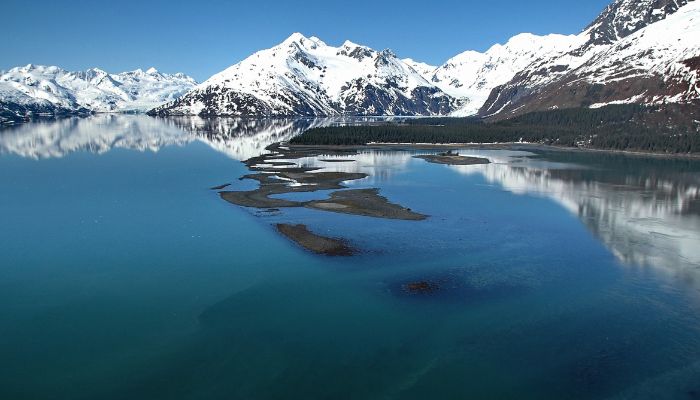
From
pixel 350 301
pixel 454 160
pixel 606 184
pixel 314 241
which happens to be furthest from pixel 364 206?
pixel 454 160

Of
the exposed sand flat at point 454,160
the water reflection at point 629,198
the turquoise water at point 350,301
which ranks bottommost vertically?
the turquoise water at point 350,301

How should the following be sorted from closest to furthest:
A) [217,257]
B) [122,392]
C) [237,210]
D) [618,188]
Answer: [122,392] → [217,257] → [237,210] → [618,188]

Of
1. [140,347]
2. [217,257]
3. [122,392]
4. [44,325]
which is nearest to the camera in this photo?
[122,392]

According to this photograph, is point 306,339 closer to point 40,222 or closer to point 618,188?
point 40,222

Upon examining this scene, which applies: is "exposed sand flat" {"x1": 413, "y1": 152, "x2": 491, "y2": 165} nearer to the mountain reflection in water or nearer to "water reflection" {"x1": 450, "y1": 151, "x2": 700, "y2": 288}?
the mountain reflection in water

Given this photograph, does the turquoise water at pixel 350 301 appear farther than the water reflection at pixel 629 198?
No

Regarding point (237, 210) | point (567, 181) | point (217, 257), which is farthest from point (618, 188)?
point (217, 257)

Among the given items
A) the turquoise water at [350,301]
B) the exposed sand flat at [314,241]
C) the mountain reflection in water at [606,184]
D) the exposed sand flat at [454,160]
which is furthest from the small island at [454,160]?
the exposed sand flat at [314,241]

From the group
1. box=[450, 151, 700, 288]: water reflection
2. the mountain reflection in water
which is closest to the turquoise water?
box=[450, 151, 700, 288]: water reflection

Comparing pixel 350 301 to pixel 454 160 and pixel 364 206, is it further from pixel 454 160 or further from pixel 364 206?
pixel 454 160

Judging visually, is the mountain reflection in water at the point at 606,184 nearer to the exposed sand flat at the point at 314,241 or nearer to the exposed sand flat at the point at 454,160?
the exposed sand flat at the point at 454,160
